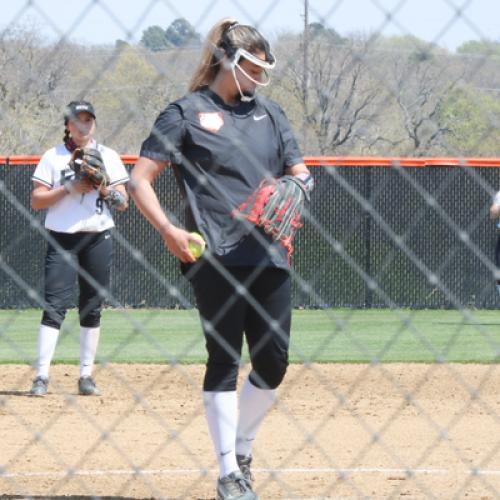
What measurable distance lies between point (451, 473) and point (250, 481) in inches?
43.3

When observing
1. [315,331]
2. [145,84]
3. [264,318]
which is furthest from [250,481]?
[315,331]

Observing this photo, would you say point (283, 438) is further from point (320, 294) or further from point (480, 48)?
point (320, 294)

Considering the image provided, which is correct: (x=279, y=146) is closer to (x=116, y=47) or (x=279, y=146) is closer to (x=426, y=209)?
(x=116, y=47)

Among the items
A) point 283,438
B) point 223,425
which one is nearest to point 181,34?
point 223,425

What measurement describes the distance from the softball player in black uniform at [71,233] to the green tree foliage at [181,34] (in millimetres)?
3786

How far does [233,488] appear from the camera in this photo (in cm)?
516

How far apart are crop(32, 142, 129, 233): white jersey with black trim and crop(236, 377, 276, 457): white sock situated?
9.53ft

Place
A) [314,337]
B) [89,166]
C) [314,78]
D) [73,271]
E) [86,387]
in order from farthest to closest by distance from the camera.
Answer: [314,337], [86,387], [73,271], [89,166], [314,78]

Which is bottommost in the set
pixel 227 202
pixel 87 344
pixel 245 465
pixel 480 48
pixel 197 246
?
pixel 87 344

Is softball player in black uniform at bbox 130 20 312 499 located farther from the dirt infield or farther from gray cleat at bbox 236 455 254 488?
the dirt infield

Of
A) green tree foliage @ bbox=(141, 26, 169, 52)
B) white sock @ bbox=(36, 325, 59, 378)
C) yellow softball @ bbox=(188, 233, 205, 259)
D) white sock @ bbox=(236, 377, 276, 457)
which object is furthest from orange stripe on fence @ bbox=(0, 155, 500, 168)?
green tree foliage @ bbox=(141, 26, 169, 52)

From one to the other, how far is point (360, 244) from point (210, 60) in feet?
36.0

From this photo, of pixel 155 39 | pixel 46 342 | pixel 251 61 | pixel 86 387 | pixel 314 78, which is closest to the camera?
pixel 155 39

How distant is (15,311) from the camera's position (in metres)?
15.7
